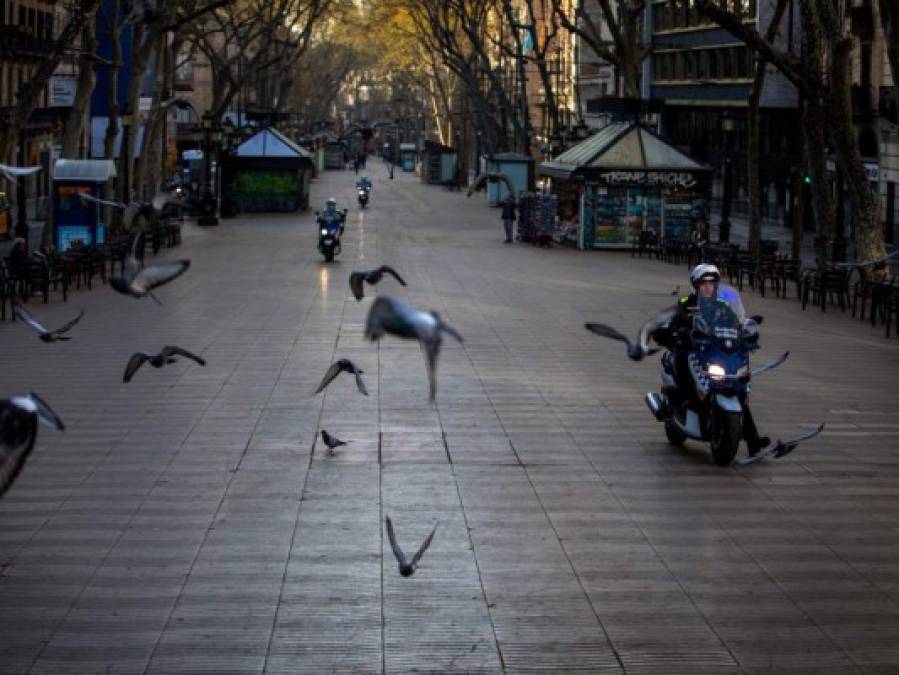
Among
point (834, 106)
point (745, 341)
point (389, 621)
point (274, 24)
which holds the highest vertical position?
point (274, 24)

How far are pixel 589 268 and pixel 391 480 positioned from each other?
2550 cm

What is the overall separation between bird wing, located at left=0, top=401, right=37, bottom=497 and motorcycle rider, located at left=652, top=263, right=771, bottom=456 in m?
7.44

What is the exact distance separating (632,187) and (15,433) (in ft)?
125

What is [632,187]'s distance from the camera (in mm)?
44656

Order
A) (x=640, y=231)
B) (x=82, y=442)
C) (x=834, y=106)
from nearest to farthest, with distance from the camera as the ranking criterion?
1. (x=82, y=442)
2. (x=834, y=106)
3. (x=640, y=231)

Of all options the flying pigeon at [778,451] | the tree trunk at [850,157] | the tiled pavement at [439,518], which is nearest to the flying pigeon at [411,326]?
the tiled pavement at [439,518]

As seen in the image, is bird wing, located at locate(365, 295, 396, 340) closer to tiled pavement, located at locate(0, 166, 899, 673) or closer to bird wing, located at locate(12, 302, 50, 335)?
tiled pavement, located at locate(0, 166, 899, 673)

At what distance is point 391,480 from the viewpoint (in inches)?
523

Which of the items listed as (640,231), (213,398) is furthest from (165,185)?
(213,398)

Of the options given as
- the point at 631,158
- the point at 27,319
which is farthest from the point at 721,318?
the point at 631,158

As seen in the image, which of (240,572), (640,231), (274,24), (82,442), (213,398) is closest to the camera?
(240,572)

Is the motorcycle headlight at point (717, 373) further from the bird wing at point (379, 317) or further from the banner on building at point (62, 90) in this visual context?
the banner on building at point (62, 90)

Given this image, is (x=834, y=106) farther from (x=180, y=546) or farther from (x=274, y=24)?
(x=274, y=24)

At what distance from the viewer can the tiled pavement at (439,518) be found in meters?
9.07
